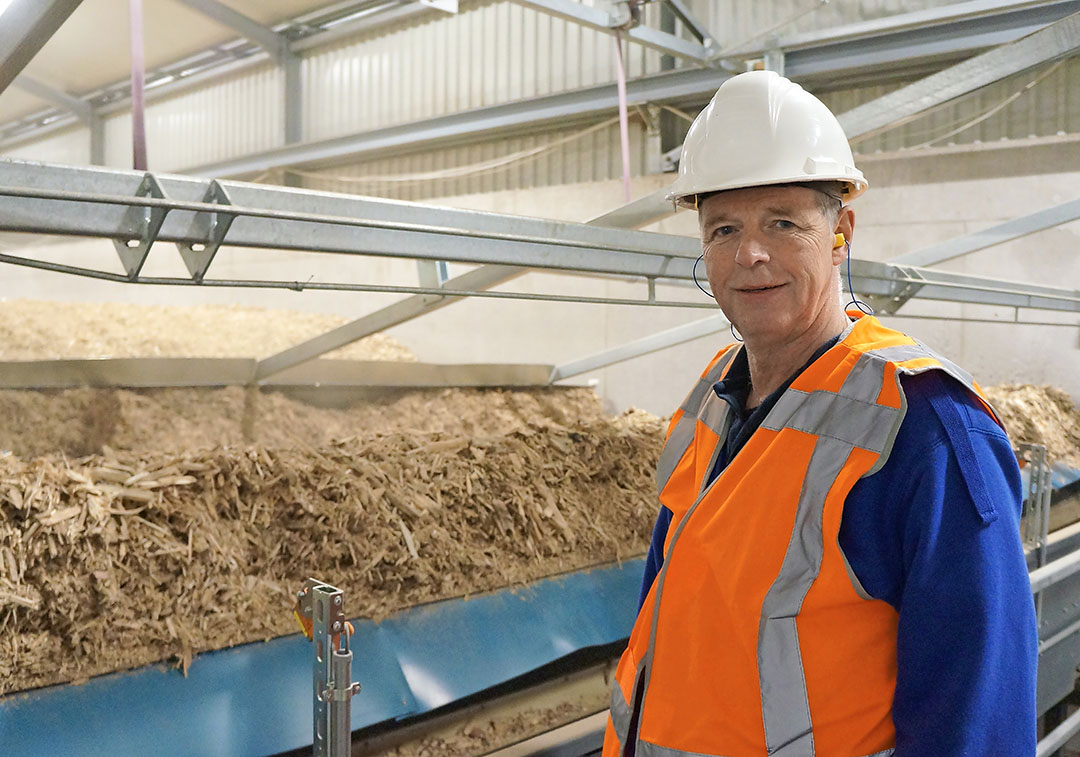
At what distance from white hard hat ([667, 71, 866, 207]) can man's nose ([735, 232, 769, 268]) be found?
0.30 ft

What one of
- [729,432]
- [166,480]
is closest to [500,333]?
[166,480]

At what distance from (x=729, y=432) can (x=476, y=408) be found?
3.88 meters

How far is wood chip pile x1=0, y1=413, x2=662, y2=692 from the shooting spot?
1.90m

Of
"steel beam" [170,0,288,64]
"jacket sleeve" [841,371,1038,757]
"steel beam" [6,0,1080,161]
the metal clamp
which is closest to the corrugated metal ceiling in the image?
"steel beam" [170,0,288,64]

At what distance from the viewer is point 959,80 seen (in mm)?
3242

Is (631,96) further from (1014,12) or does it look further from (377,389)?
(377,389)

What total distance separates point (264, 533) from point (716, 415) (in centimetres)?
137

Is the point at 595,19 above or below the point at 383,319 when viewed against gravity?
above

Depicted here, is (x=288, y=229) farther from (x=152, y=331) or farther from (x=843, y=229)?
(x=152, y=331)

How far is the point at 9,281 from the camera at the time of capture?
1159 cm

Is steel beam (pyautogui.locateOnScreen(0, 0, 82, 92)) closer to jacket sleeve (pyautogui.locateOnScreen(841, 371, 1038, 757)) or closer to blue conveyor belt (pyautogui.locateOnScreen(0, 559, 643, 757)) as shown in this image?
blue conveyor belt (pyautogui.locateOnScreen(0, 559, 643, 757))

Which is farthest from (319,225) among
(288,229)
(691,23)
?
(691,23)

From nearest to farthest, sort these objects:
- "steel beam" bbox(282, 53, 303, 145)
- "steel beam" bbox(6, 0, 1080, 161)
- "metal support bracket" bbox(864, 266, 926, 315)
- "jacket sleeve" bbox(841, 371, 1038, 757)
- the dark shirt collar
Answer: "jacket sleeve" bbox(841, 371, 1038, 757) < the dark shirt collar < "metal support bracket" bbox(864, 266, 926, 315) < "steel beam" bbox(6, 0, 1080, 161) < "steel beam" bbox(282, 53, 303, 145)

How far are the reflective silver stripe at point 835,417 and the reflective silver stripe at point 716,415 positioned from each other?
0.17 meters
